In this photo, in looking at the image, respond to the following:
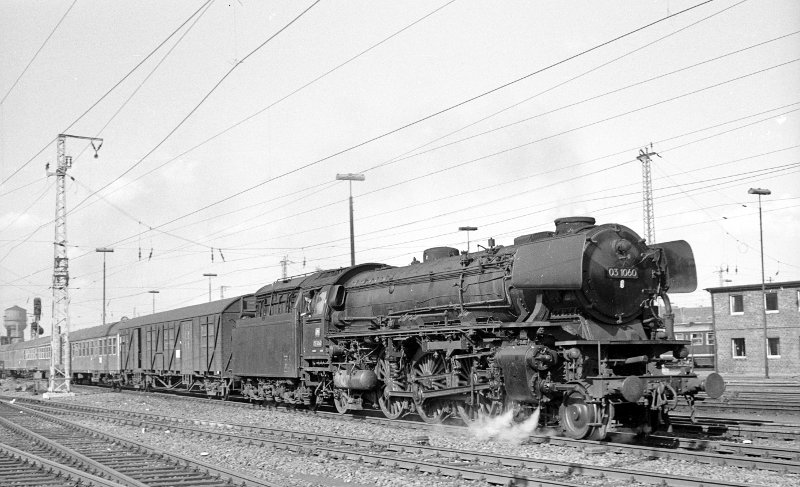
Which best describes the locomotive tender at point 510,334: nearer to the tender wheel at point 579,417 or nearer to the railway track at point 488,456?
the tender wheel at point 579,417

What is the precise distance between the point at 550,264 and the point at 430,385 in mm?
4240

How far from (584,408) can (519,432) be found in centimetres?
170

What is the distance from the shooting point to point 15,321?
94.0 m

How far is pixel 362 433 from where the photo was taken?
15.0m

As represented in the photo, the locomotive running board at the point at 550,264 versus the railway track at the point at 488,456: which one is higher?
the locomotive running board at the point at 550,264

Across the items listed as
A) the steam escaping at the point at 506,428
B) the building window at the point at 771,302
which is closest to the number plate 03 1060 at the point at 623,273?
the steam escaping at the point at 506,428

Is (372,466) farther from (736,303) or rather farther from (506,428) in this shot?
(736,303)

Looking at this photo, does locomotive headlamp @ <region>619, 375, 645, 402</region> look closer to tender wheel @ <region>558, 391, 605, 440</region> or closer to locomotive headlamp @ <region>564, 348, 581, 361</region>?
tender wheel @ <region>558, 391, 605, 440</region>

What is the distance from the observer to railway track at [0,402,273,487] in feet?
32.0

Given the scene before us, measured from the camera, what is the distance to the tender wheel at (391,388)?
16.9m

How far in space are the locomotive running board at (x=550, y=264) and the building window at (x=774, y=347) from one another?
32.8 m

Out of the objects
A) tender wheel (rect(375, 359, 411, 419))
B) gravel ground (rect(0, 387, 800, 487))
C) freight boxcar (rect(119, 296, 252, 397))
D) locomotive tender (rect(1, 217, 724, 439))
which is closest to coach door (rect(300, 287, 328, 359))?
locomotive tender (rect(1, 217, 724, 439))

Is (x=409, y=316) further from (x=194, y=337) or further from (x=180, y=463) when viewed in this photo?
(x=194, y=337)

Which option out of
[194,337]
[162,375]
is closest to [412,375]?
[194,337]
